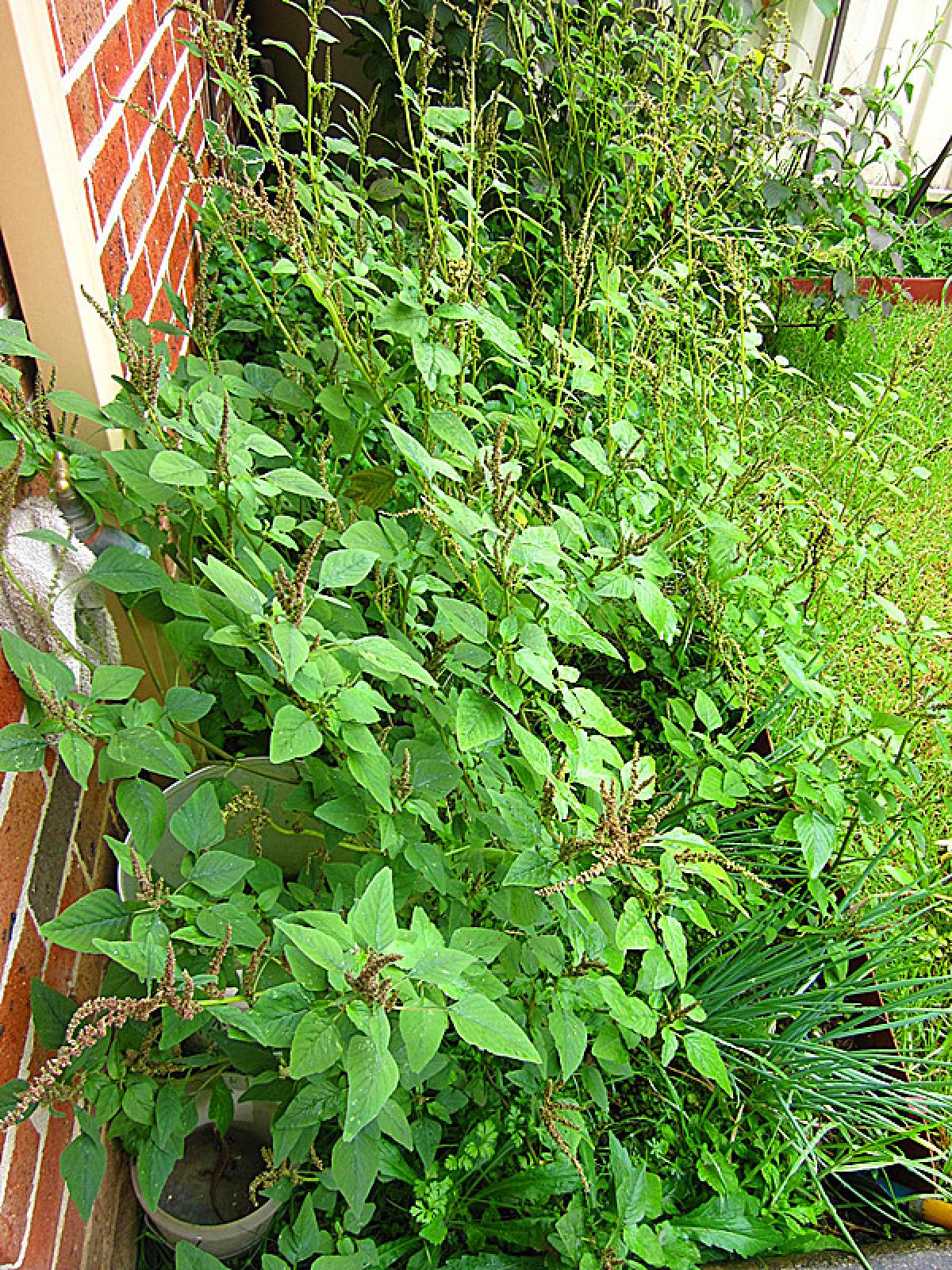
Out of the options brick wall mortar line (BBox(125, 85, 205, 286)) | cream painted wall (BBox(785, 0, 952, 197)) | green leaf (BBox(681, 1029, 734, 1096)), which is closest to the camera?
green leaf (BBox(681, 1029, 734, 1096))

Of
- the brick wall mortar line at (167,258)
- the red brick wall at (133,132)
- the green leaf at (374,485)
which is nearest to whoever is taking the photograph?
the red brick wall at (133,132)

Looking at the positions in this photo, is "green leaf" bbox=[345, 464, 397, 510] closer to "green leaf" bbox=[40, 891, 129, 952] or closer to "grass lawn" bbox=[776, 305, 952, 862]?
"green leaf" bbox=[40, 891, 129, 952]

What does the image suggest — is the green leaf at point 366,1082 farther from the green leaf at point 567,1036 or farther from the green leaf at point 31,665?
the green leaf at point 31,665

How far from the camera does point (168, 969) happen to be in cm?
89

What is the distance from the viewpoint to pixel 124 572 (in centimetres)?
117

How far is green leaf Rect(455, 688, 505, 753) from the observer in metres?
1.14

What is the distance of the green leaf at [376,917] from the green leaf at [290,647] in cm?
22

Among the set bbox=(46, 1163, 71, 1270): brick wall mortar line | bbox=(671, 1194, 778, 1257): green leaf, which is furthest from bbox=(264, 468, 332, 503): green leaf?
bbox=(671, 1194, 778, 1257): green leaf

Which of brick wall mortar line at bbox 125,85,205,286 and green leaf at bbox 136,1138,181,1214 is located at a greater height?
brick wall mortar line at bbox 125,85,205,286

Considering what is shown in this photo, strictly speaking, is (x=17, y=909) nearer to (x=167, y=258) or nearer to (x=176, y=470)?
(x=176, y=470)

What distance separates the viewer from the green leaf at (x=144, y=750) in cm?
107

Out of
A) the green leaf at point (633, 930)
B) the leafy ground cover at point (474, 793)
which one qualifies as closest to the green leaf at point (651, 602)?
the leafy ground cover at point (474, 793)

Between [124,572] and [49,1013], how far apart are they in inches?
20.6

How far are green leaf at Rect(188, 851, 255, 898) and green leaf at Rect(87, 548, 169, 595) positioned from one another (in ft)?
1.08
